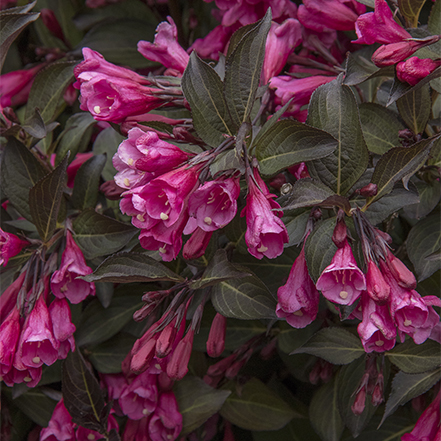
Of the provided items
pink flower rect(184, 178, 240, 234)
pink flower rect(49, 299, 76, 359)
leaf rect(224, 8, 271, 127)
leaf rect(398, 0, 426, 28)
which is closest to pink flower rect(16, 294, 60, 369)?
pink flower rect(49, 299, 76, 359)

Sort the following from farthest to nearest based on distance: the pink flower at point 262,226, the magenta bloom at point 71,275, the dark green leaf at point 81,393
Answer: the dark green leaf at point 81,393, the magenta bloom at point 71,275, the pink flower at point 262,226

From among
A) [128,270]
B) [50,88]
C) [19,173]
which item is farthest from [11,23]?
[128,270]

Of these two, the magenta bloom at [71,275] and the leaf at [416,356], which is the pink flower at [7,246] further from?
the leaf at [416,356]

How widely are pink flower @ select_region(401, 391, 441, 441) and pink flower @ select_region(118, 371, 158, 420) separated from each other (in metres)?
0.48

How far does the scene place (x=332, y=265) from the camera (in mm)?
643

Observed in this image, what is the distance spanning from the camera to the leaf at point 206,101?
73 cm

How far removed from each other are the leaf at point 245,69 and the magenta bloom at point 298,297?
245 mm

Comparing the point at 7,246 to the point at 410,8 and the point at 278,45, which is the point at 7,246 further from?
the point at 410,8

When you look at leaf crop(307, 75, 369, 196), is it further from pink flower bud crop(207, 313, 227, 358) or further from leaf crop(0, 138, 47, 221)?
leaf crop(0, 138, 47, 221)

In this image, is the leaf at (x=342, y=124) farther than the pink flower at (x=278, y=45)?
No

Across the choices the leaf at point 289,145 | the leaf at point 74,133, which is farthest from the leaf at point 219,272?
the leaf at point 74,133

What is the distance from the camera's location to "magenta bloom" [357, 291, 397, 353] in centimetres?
66

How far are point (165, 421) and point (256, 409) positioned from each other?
0.69ft

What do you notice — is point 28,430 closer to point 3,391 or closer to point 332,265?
point 3,391
